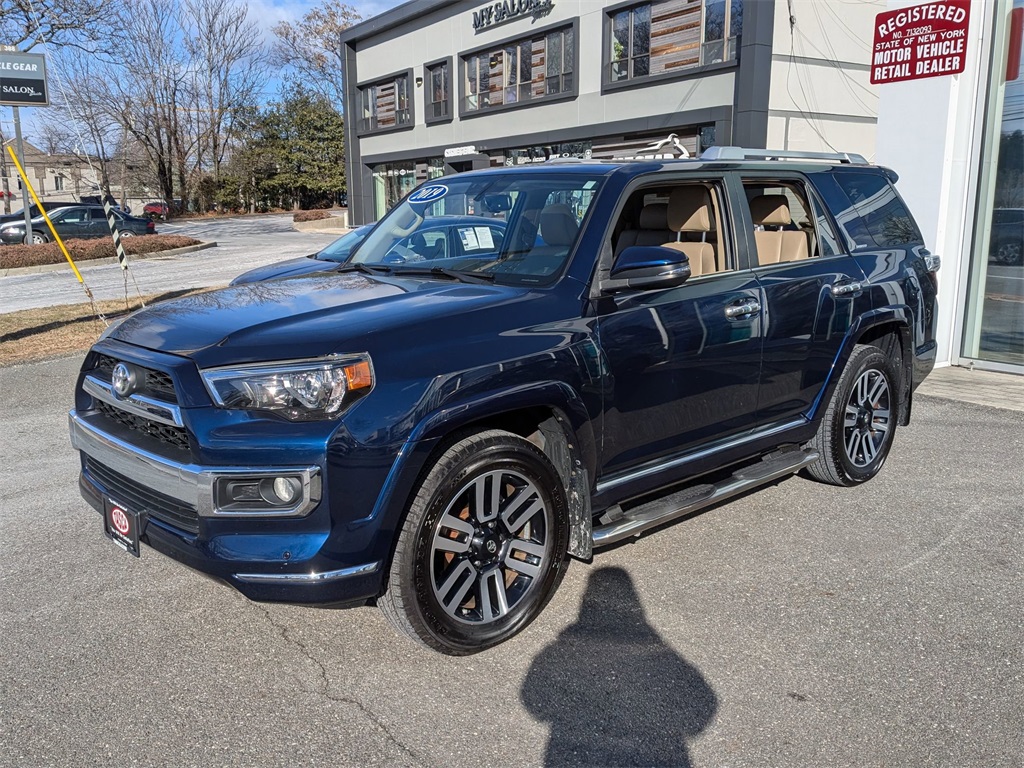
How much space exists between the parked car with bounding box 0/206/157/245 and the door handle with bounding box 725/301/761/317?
93.8ft

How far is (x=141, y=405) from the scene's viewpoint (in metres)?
3.44

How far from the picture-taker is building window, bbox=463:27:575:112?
27.1 meters

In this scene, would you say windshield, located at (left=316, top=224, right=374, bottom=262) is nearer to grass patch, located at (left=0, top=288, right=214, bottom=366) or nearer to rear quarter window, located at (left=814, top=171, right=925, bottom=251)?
grass patch, located at (left=0, top=288, right=214, bottom=366)

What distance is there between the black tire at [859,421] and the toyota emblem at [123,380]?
150 inches

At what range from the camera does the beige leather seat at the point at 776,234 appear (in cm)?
512

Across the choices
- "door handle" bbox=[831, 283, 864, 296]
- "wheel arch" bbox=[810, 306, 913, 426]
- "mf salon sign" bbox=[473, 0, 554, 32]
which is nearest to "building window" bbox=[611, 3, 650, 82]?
"mf salon sign" bbox=[473, 0, 554, 32]

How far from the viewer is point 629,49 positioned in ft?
80.6

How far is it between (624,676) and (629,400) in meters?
1.19

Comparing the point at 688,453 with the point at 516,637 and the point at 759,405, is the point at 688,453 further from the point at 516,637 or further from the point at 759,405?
the point at 516,637

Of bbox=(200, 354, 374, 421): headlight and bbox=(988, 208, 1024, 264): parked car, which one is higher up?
bbox=(988, 208, 1024, 264): parked car

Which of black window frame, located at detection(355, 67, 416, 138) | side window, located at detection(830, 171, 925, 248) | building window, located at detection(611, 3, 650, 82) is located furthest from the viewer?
black window frame, located at detection(355, 67, 416, 138)

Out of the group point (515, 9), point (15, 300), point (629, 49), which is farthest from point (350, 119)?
point (15, 300)

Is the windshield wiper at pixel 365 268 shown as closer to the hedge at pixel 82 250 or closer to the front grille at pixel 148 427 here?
the front grille at pixel 148 427

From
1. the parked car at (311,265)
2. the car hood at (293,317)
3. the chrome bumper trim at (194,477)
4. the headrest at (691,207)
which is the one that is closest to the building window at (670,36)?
the parked car at (311,265)
